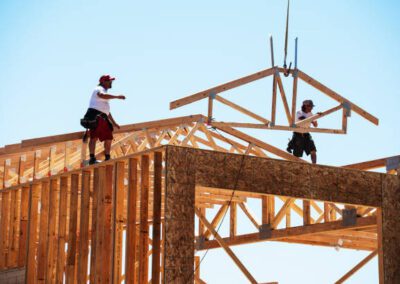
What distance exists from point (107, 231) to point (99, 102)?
2298 millimetres

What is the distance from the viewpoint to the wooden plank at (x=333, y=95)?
18.0m

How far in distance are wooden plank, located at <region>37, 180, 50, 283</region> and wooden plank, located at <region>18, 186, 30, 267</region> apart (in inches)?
33.1

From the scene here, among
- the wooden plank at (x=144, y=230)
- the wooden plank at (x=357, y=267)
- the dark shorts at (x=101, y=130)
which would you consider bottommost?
the wooden plank at (x=357, y=267)

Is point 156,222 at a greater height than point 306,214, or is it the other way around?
point 306,214

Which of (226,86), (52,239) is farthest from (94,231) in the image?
(226,86)

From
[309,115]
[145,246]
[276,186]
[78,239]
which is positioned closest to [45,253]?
[78,239]

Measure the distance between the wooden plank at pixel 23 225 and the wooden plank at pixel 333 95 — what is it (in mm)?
5376

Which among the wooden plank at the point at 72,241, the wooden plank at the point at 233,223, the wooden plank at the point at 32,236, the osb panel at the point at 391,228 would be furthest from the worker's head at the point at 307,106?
the wooden plank at the point at 32,236

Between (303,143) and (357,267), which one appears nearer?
(357,267)

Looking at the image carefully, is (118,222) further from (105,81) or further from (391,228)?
(391,228)

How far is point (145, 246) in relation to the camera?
1462 centimetres

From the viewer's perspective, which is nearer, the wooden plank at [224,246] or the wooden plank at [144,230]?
the wooden plank at [144,230]

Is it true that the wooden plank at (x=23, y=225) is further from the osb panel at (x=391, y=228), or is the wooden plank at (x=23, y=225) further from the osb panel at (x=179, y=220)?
the osb panel at (x=391, y=228)

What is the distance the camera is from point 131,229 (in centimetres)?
1471
